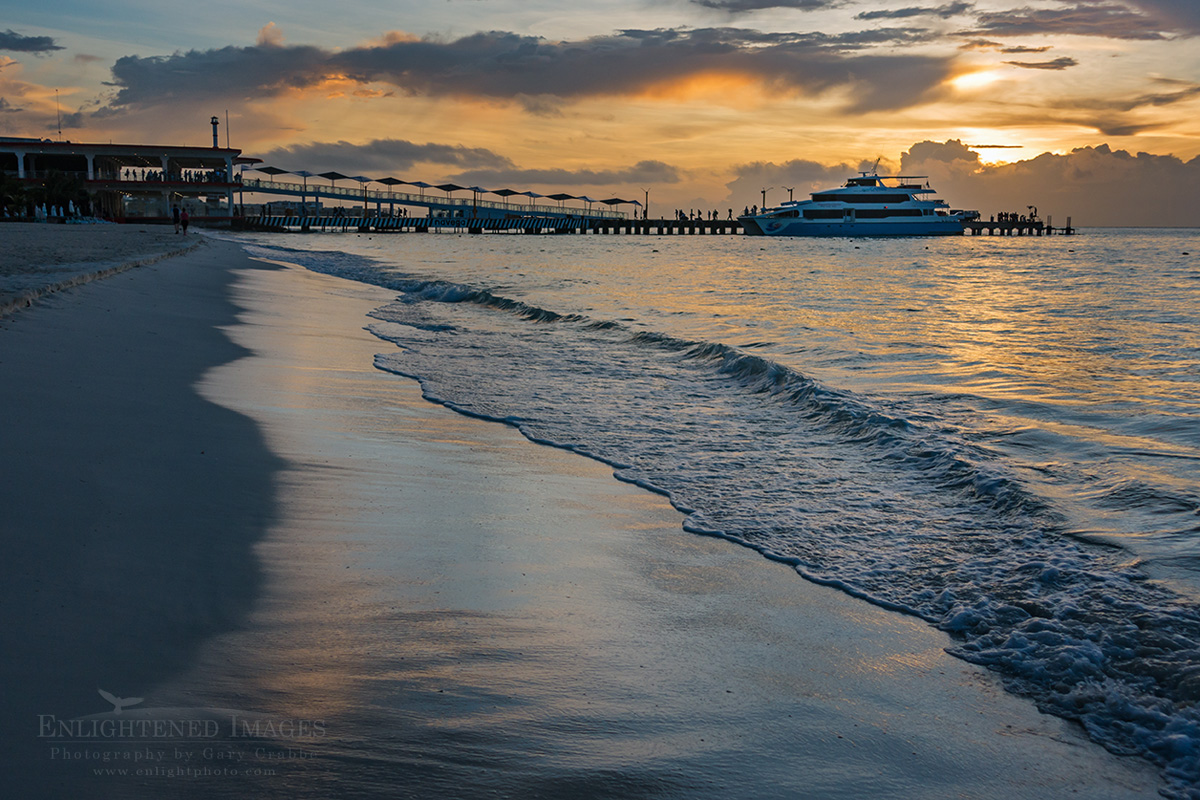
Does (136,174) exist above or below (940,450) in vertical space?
above

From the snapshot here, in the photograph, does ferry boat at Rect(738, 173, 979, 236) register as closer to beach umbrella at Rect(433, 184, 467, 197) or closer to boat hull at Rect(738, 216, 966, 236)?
boat hull at Rect(738, 216, 966, 236)

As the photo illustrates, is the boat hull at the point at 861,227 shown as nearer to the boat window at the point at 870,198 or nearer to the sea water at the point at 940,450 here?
the boat window at the point at 870,198

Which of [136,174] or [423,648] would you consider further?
[136,174]

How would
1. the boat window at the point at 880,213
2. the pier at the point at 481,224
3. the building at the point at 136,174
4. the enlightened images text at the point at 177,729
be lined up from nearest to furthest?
the enlightened images text at the point at 177,729 → the building at the point at 136,174 → the boat window at the point at 880,213 → the pier at the point at 481,224

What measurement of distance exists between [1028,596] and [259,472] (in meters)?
3.85

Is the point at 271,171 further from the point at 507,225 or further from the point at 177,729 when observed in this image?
the point at 177,729

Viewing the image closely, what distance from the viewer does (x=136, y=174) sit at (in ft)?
221

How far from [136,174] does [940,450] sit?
75.6 metres

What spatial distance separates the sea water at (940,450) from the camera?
321 centimetres

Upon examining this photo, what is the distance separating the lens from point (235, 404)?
6.03 metres

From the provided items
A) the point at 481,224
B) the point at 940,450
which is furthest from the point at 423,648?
the point at 481,224

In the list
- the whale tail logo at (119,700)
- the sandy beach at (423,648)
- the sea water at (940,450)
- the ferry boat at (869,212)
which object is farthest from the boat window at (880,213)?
the whale tail logo at (119,700)

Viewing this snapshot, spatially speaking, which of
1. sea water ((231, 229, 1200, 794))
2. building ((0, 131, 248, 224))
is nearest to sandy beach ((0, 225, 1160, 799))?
sea water ((231, 229, 1200, 794))

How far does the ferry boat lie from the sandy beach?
252 ft
